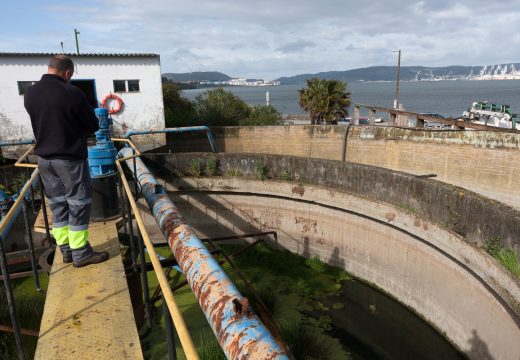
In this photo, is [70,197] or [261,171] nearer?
[70,197]

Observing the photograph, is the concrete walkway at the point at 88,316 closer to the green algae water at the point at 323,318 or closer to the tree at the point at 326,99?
the green algae water at the point at 323,318

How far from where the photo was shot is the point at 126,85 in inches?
644

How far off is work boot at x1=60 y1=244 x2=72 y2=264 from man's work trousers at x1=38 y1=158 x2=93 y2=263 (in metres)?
0.12

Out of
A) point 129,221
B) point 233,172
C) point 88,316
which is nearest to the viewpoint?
point 88,316

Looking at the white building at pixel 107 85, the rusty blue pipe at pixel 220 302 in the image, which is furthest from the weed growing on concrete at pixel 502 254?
the white building at pixel 107 85

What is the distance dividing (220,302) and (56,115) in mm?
2778

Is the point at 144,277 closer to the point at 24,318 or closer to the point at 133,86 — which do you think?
the point at 24,318

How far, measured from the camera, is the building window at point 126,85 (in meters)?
16.2

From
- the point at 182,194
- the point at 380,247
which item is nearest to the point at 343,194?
the point at 380,247

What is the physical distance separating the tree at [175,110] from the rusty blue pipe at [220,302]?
1694 centimetres

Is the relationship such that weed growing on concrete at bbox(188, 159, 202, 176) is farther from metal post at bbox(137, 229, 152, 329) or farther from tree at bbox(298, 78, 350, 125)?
tree at bbox(298, 78, 350, 125)

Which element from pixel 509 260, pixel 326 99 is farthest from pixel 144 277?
pixel 326 99

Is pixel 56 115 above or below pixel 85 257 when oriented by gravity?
above

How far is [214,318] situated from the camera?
326 centimetres
